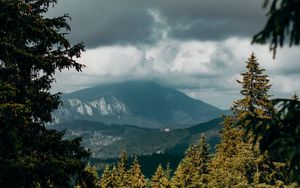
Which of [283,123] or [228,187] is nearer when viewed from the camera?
[283,123]

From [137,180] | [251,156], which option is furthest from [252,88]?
[137,180]

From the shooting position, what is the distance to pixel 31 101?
1406cm

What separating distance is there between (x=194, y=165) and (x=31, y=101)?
136 feet

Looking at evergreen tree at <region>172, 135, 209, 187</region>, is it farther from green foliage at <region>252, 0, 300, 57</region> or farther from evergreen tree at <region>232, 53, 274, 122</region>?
green foliage at <region>252, 0, 300, 57</region>

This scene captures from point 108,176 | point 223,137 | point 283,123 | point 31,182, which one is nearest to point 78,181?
point 31,182

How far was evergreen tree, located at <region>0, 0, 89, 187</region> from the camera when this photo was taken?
1286 centimetres

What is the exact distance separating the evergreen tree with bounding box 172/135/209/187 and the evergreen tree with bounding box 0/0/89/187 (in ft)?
117

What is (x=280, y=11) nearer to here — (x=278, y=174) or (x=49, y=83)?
(x=49, y=83)

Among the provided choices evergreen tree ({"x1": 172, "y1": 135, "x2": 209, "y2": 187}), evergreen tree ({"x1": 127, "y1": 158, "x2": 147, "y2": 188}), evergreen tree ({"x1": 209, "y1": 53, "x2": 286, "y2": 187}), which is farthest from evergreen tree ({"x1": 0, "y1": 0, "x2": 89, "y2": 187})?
evergreen tree ({"x1": 127, "y1": 158, "x2": 147, "y2": 188})

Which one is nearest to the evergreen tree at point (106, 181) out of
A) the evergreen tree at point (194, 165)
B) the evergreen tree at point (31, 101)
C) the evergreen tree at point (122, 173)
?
the evergreen tree at point (122, 173)

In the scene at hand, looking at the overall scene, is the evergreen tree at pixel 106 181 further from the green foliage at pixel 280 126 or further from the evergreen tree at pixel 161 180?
the green foliage at pixel 280 126

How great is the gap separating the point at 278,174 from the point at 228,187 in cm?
492

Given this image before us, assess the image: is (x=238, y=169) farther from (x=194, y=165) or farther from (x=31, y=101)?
(x=31, y=101)

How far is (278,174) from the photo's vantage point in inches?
1382
